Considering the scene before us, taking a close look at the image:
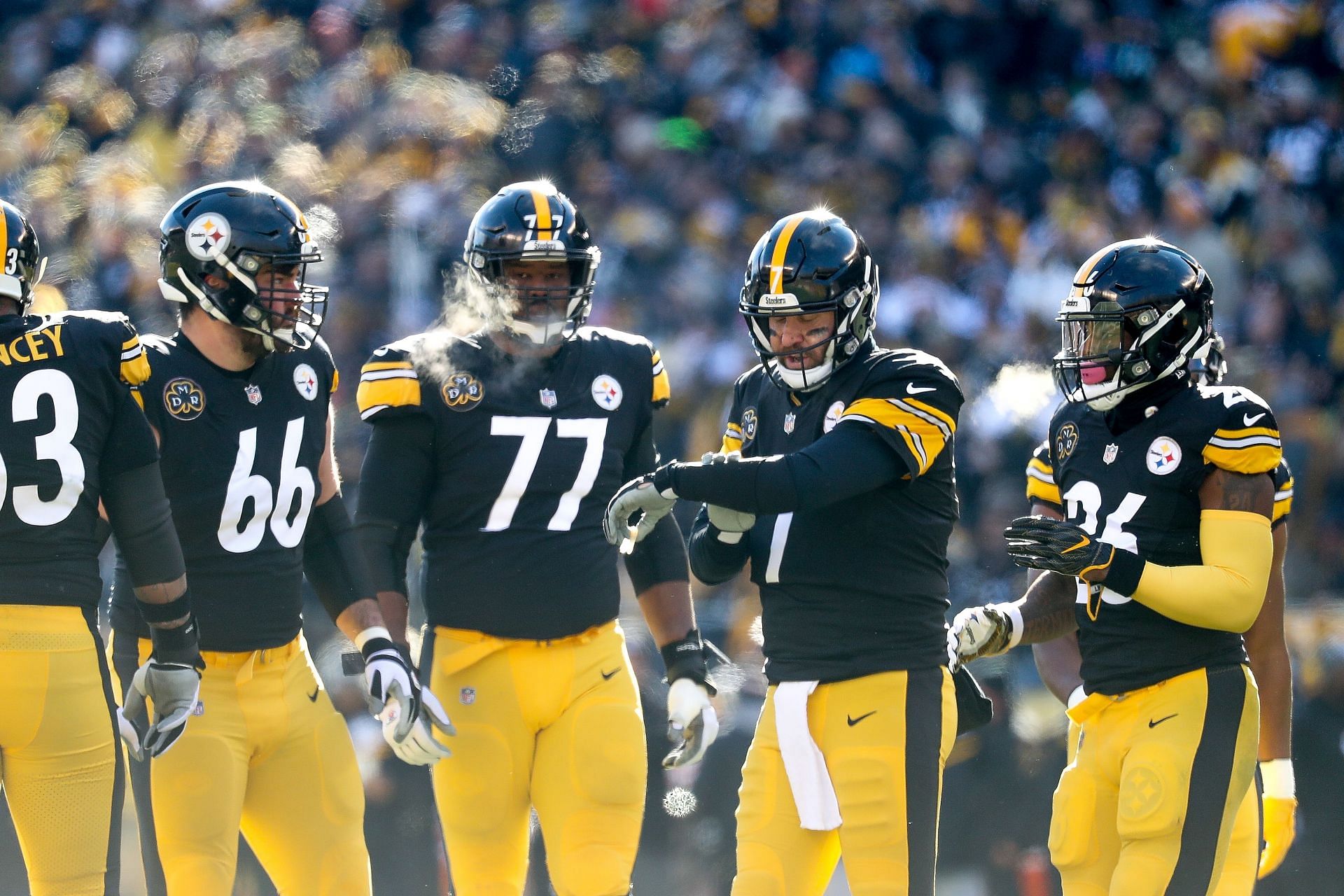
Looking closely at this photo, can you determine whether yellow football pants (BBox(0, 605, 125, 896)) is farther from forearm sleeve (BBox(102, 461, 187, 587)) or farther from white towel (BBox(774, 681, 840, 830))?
white towel (BBox(774, 681, 840, 830))

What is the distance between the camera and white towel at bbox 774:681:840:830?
3301 millimetres

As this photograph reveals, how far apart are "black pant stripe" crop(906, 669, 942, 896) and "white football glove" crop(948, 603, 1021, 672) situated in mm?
202

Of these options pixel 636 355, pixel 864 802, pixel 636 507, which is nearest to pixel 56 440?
pixel 636 507

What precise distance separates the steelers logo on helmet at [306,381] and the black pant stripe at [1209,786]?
214cm

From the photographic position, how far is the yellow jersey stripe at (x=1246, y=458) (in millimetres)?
3305

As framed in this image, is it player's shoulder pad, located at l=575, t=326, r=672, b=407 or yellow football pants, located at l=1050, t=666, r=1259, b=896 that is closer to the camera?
yellow football pants, located at l=1050, t=666, r=1259, b=896

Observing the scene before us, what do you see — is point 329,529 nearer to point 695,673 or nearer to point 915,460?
point 695,673

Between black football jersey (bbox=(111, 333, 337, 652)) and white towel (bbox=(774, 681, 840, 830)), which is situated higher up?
black football jersey (bbox=(111, 333, 337, 652))

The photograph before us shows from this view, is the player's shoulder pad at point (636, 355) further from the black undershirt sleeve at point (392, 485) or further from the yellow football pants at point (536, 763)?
the yellow football pants at point (536, 763)

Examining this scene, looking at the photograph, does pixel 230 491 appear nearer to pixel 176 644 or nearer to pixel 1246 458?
pixel 176 644

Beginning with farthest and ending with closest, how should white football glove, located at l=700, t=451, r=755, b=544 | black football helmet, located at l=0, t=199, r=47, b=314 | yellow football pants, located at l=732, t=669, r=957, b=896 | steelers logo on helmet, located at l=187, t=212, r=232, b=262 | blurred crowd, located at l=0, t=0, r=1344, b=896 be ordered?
blurred crowd, located at l=0, t=0, r=1344, b=896 < steelers logo on helmet, located at l=187, t=212, r=232, b=262 < white football glove, located at l=700, t=451, r=755, b=544 < yellow football pants, located at l=732, t=669, r=957, b=896 < black football helmet, located at l=0, t=199, r=47, b=314

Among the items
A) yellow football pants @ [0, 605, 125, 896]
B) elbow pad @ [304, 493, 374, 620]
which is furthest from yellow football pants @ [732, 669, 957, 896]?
yellow football pants @ [0, 605, 125, 896]

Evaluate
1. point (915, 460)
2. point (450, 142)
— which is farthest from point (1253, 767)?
point (450, 142)

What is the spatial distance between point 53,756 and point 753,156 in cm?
646
